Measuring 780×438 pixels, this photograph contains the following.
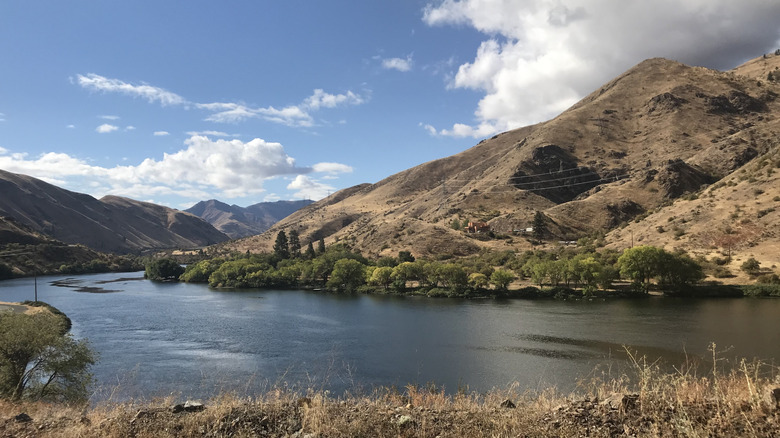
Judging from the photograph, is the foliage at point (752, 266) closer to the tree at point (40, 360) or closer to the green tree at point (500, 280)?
the green tree at point (500, 280)

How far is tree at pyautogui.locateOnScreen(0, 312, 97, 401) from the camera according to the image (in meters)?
23.3

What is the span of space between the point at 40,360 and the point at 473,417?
1044 inches

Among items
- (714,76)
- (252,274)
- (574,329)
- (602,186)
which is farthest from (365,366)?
(714,76)

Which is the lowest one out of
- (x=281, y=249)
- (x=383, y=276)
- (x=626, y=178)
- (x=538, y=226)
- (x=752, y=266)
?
(x=383, y=276)

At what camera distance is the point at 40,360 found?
2442cm

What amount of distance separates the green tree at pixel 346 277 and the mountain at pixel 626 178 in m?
19.7

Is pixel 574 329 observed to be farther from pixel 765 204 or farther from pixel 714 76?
pixel 714 76

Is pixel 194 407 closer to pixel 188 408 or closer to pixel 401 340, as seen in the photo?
pixel 188 408

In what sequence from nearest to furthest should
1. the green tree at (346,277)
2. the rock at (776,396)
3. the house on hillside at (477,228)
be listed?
the rock at (776,396) → the green tree at (346,277) → the house on hillside at (477,228)

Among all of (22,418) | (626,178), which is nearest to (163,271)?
(22,418)

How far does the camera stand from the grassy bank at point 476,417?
702 centimetres

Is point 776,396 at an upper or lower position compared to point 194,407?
upper

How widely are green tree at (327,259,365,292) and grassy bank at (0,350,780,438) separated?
76909 millimetres

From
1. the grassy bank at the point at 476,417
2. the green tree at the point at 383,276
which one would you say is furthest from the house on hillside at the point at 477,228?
the grassy bank at the point at 476,417
